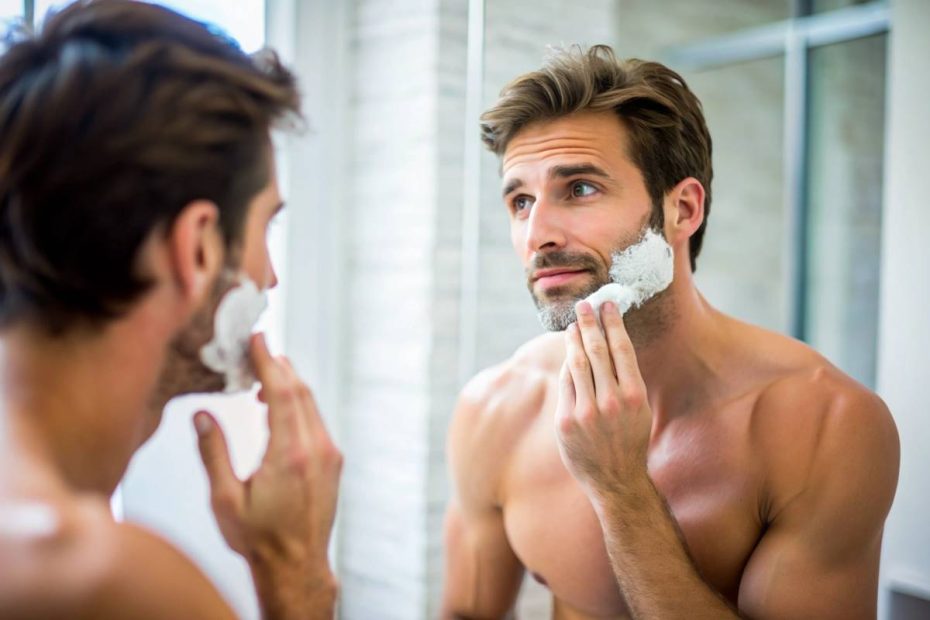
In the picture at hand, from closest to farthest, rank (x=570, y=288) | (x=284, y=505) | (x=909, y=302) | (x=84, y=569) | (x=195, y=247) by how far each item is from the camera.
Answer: (x=84, y=569) → (x=195, y=247) → (x=284, y=505) → (x=570, y=288) → (x=909, y=302)

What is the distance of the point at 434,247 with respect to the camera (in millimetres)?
1792

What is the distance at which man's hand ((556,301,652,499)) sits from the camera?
3.15 feet

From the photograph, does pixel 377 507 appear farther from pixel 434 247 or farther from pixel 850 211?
pixel 850 211

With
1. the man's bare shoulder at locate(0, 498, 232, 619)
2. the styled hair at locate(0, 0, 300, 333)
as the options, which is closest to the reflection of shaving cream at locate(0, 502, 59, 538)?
the man's bare shoulder at locate(0, 498, 232, 619)

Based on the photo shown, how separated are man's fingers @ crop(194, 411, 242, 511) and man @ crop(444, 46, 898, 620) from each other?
39 cm

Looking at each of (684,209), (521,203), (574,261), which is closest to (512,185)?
(521,203)

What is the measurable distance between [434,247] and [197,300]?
1129 mm

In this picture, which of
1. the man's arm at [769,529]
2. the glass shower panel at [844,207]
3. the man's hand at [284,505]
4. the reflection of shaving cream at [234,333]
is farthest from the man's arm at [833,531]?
the glass shower panel at [844,207]

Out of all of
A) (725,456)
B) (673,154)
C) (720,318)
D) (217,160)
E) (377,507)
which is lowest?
(377,507)

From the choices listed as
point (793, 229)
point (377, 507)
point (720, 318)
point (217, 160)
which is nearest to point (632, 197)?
point (720, 318)

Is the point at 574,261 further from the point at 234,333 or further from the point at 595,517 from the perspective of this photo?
the point at 234,333

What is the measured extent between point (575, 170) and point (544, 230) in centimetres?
9

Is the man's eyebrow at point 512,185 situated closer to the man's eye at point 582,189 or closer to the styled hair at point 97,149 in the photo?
the man's eye at point 582,189

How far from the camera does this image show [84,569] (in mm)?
521
